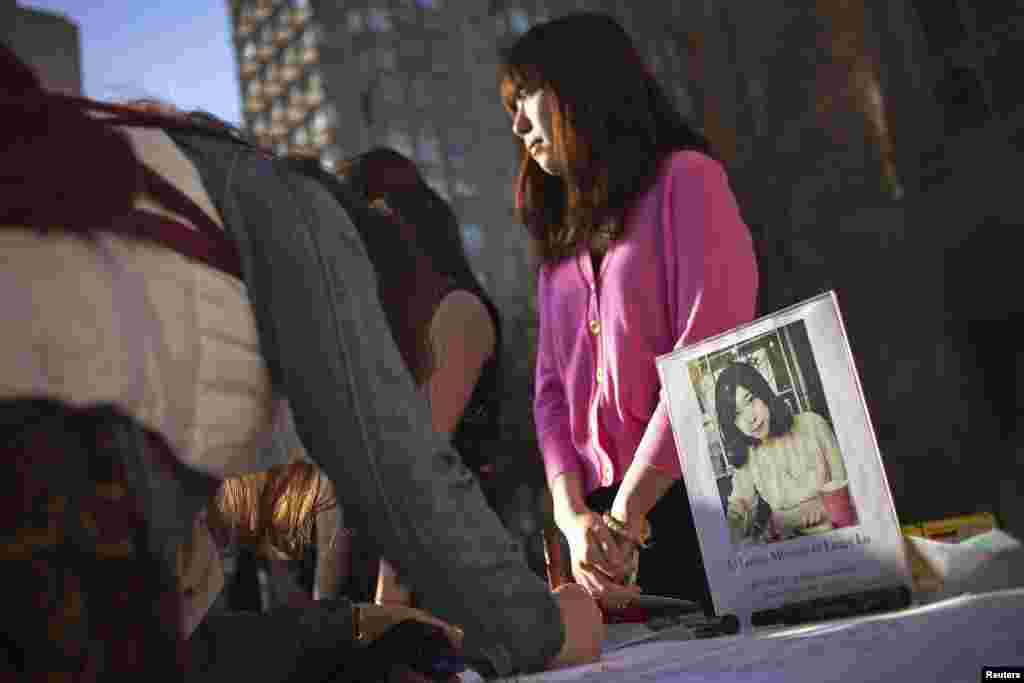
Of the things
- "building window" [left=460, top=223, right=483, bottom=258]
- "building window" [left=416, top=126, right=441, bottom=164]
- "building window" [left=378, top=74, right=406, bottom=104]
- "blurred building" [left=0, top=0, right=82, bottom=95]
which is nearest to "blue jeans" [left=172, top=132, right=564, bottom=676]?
"blurred building" [left=0, top=0, right=82, bottom=95]

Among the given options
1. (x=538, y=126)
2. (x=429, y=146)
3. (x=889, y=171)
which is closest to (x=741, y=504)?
(x=538, y=126)

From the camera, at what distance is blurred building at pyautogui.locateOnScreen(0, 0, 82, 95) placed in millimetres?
3111

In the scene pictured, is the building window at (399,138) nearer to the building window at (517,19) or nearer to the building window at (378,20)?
the building window at (378,20)

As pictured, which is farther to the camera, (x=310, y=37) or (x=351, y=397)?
(x=310, y=37)

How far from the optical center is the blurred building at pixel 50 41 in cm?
311

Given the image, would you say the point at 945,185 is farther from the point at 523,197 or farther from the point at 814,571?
the point at 814,571

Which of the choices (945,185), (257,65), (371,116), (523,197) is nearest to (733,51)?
(945,185)

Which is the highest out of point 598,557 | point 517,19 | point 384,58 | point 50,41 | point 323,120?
point 517,19

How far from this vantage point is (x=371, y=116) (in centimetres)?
3653

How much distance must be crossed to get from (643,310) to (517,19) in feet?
132

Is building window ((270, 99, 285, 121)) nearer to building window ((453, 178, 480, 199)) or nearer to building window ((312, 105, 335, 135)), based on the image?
building window ((312, 105, 335, 135))

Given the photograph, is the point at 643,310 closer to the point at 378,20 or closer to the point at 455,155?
the point at 455,155

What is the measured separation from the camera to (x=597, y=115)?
1.80m

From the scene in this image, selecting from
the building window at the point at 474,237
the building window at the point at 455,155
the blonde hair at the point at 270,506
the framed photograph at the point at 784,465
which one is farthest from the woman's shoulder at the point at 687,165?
the building window at the point at 455,155
